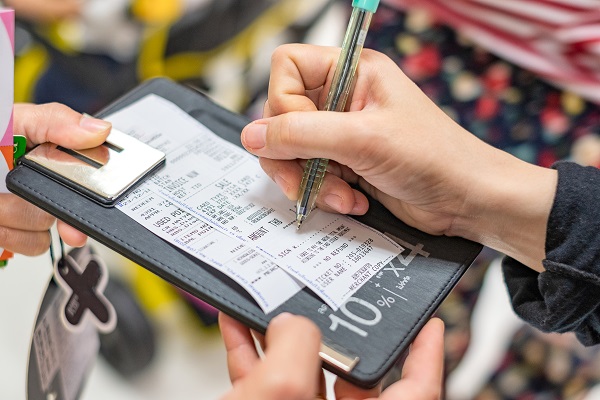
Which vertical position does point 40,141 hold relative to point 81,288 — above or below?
above

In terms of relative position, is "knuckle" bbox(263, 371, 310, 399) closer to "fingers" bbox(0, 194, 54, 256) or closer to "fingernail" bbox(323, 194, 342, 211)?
"fingernail" bbox(323, 194, 342, 211)

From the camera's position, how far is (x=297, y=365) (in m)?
0.33

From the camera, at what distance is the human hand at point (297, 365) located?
319 mm

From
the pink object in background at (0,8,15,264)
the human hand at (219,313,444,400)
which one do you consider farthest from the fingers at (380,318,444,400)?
the pink object in background at (0,8,15,264)

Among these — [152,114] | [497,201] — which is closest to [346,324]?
[497,201]

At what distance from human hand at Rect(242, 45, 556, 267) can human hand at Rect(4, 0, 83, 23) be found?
0.32m

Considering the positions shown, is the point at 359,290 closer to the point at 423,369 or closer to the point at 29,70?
the point at 423,369

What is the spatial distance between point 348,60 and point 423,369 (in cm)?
23

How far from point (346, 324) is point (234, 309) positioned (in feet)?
0.25

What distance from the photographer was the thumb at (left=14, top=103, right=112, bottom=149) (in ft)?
1.61

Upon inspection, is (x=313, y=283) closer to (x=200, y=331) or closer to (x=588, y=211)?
(x=588, y=211)

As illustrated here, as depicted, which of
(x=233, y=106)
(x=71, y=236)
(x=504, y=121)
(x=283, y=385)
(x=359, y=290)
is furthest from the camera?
(x=233, y=106)

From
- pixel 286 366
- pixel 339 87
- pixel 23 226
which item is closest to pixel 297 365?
pixel 286 366

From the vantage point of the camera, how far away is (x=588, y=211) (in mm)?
460
